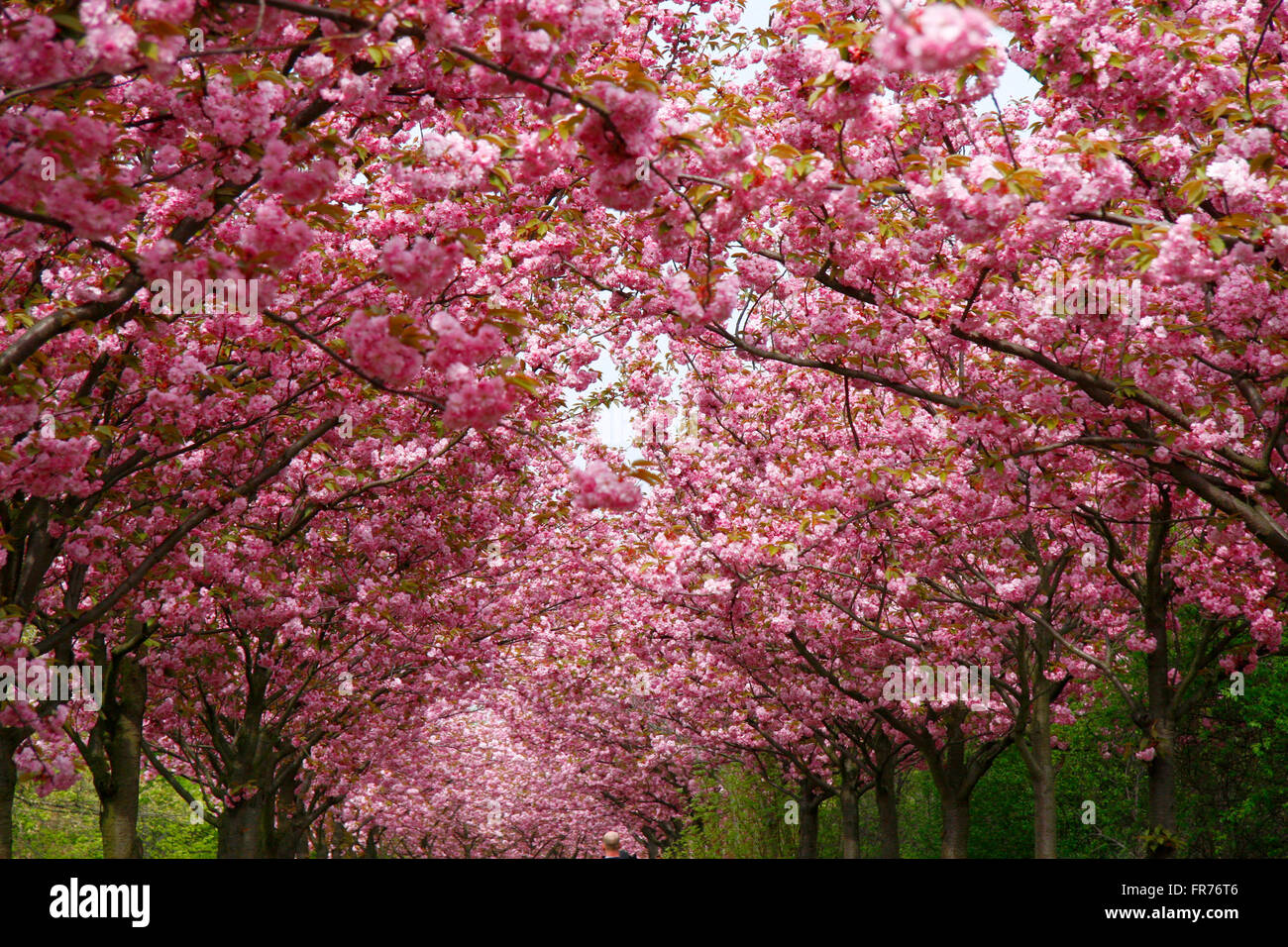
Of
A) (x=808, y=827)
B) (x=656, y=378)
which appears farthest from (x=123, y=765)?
(x=808, y=827)

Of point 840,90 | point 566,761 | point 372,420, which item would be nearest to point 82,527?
point 372,420

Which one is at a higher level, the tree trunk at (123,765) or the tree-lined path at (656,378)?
the tree-lined path at (656,378)

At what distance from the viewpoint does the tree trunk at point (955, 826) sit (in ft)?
56.7

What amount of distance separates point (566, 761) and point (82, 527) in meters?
30.1

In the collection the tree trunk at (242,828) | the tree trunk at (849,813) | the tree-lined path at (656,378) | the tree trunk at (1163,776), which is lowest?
the tree trunk at (849,813)

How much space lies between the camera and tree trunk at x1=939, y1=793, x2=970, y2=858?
17281 millimetres

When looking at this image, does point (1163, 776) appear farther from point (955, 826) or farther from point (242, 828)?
point (242, 828)

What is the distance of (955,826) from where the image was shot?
57.7 feet

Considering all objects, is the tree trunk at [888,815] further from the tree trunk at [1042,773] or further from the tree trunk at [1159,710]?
the tree trunk at [1159,710]

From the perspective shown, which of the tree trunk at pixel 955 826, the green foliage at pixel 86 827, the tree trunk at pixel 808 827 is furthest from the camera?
the green foliage at pixel 86 827

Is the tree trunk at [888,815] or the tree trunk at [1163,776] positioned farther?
the tree trunk at [888,815]

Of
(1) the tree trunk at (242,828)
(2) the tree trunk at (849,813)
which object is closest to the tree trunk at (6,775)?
(1) the tree trunk at (242,828)

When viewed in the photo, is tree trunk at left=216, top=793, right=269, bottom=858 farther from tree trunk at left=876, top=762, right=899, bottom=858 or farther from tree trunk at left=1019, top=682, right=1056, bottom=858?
tree trunk at left=876, top=762, right=899, bottom=858
